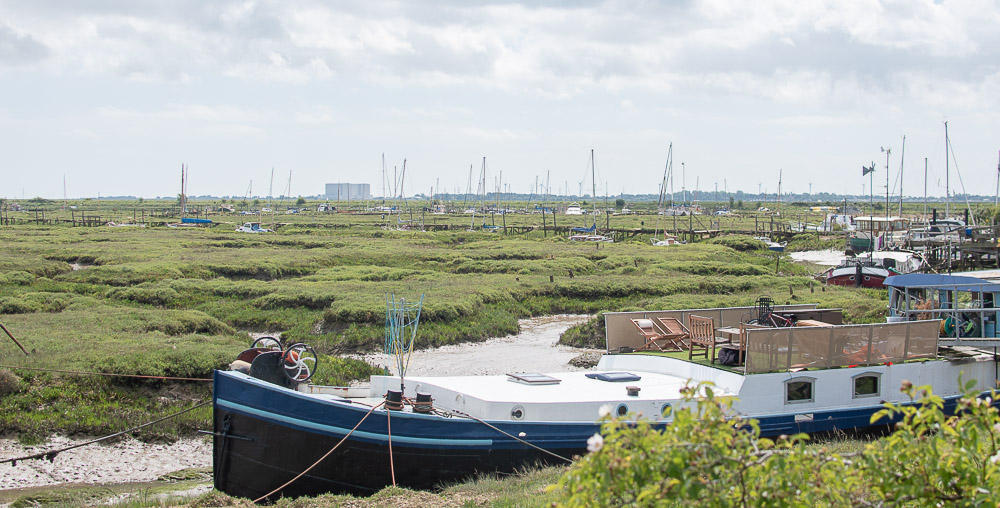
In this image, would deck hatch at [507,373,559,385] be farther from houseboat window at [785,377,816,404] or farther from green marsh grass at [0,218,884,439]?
houseboat window at [785,377,816,404]

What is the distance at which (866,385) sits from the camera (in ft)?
55.2

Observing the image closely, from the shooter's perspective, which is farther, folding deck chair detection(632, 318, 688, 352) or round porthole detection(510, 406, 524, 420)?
folding deck chair detection(632, 318, 688, 352)

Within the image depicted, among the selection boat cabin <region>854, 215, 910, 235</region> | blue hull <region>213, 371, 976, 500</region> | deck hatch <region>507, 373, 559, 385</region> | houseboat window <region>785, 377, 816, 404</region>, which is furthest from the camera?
boat cabin <region>854, 215, 910, 235</region>

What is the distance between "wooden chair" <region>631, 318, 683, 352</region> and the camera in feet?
59.6

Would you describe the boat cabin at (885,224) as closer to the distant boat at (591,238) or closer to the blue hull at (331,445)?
the distant boat at (591,238)

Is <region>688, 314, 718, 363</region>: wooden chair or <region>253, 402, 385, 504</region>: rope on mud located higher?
<region>688, 314, 718, 363</region>: wooden chair

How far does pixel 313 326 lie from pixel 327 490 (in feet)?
62.3

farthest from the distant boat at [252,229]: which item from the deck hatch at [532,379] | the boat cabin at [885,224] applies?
the deck hatch at [532,379]

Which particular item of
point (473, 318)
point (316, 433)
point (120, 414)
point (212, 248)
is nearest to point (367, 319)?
point (473, 318)

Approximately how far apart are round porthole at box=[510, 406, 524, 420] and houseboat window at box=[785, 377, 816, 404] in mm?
5230

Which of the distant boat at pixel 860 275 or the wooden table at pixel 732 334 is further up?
the wooden table at pixel 732 334

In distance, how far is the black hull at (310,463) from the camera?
1418 centimetres

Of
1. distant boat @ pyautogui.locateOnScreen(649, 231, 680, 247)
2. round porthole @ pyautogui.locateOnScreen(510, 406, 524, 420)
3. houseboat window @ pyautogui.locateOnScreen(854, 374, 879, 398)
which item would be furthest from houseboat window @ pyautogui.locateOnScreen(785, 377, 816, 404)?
distant boat @ pyautogui.locateOnScreen(649, 231, 680, 247)

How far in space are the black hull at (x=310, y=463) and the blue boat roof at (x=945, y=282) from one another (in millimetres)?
10549
